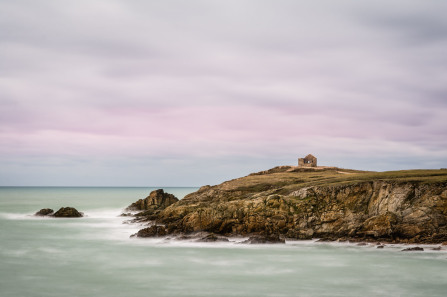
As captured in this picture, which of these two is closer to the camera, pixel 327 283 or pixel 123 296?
pixel 123 296

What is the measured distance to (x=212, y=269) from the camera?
3003 centimetres

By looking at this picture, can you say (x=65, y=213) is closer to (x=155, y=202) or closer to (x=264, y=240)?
(x=155, y=202)

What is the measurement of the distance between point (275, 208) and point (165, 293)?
19.7 meters

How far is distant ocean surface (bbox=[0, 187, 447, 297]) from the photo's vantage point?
2480cm

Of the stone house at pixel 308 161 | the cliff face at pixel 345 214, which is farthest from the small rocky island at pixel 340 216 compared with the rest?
the stone house at pixel 308 161

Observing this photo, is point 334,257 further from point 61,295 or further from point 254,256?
point 61,295

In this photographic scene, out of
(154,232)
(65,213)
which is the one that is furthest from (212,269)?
(65,213)

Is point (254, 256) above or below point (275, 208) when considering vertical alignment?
below

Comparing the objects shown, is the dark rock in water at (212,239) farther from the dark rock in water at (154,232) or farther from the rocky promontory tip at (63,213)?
the rocky promontory tip at (63,213)

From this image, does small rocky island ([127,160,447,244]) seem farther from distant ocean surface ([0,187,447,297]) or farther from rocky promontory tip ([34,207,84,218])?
rocky promontory tip ([34,207,84,218])

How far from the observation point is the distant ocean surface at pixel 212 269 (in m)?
24.8

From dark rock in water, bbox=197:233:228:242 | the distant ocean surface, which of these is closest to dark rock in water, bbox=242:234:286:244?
the distant ocean surface

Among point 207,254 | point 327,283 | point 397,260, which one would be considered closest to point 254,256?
point 207,254

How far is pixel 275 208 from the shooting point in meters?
42.2
